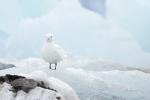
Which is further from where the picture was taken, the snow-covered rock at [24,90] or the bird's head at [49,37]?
the bird's head at [49,37]

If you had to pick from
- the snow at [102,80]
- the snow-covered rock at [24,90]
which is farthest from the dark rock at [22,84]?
the snow at [102,80]

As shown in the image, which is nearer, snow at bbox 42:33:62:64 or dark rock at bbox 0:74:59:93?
dark rock at bbox 0:74:59:93

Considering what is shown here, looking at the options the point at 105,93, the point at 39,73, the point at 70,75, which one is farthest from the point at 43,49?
the point at 39,73

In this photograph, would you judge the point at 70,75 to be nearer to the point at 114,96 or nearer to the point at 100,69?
the point at 114,96

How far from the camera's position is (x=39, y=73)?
8.40m

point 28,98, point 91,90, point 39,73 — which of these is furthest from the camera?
point 91,90

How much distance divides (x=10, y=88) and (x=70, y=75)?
441 inches

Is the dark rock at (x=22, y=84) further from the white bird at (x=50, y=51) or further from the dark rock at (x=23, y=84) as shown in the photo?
the white bird at (x=50, y=51)

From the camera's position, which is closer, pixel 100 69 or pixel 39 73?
pixel 39 73

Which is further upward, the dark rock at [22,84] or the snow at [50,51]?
the snow at [50,51]

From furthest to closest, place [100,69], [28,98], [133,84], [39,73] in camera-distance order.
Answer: [100,69]
[133,84]
[39,73]
[28,98]

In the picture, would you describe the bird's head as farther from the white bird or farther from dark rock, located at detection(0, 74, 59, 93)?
dark rock, located at detection(0, 74, 59, 93)

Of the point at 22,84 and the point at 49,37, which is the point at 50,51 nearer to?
the point at 49,37

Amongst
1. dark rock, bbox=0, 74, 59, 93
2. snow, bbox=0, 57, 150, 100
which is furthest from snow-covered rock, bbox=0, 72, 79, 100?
snow, bbox=0, 57, 150, 100
